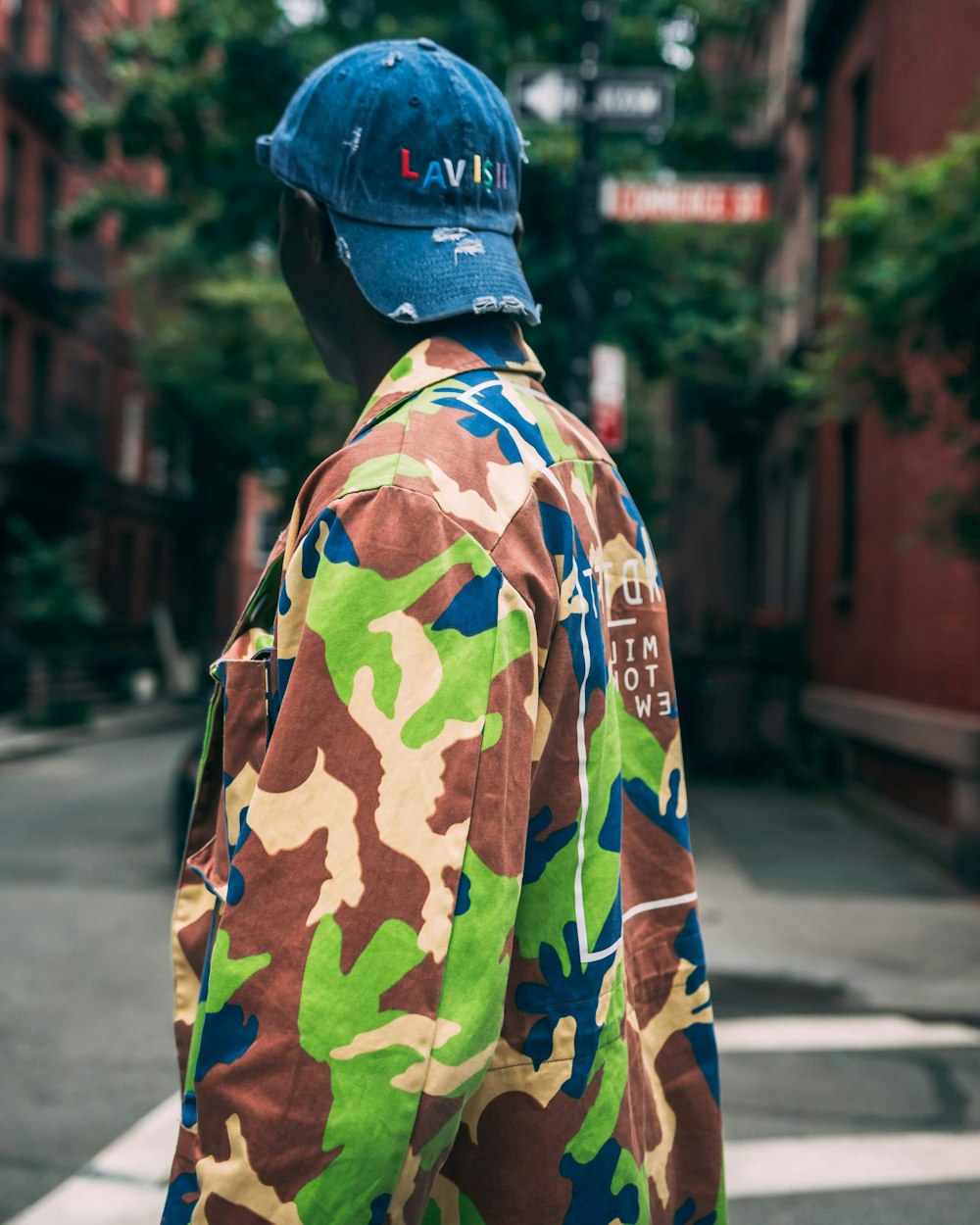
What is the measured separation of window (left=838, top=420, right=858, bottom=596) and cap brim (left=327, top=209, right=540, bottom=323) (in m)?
12.7

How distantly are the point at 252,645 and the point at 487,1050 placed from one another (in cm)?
48

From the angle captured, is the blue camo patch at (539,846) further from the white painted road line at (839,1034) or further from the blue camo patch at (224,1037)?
the white painted road line at (839,1034)

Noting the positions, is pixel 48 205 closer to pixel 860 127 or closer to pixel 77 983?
pixel 860 127

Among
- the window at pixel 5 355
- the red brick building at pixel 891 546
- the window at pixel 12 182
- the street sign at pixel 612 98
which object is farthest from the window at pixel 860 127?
the window at pixel 5 355

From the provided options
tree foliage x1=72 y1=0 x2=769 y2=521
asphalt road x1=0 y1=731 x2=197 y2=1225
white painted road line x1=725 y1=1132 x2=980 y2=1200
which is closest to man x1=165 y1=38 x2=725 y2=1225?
white painted road line x1=725 y1=1132 x2=980 y2=1200

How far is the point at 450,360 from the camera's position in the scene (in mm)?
1251

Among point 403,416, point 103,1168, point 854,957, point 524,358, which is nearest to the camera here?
point 403,416

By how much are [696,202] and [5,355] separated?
67.0ft

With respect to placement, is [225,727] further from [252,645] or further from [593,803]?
[593,803]

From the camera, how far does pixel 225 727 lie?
1.25 metres

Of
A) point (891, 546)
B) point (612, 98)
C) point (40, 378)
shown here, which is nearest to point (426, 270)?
point (612, 98)

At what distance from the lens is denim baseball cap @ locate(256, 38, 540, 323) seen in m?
1.26

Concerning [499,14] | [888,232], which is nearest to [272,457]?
[499,14]

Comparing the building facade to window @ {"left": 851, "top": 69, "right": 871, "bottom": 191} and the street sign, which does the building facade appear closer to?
window @ {"left": 851, "top": 69, "right": 871, "bottom": 191}
